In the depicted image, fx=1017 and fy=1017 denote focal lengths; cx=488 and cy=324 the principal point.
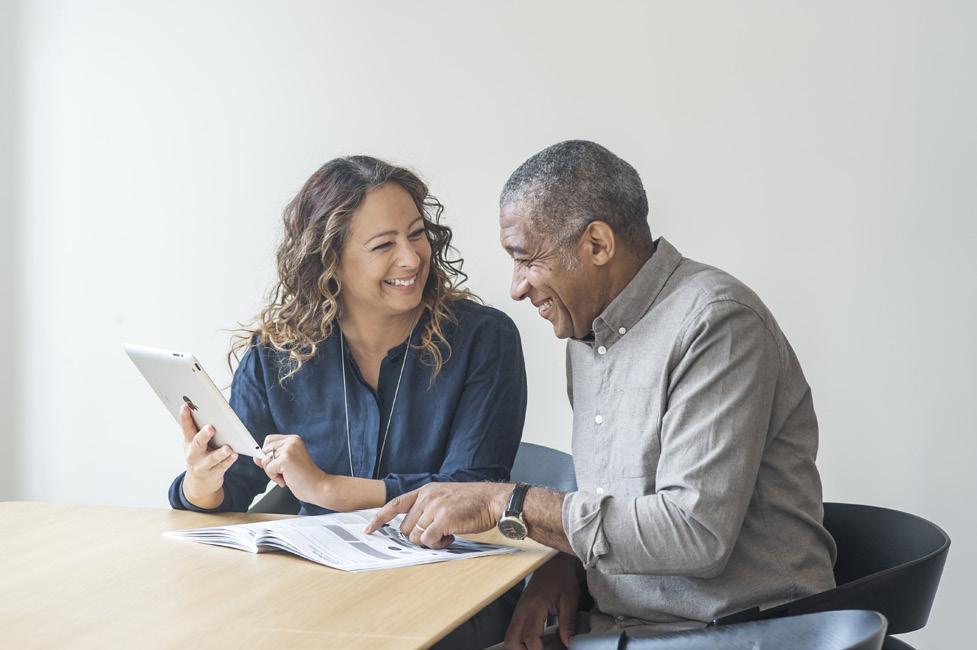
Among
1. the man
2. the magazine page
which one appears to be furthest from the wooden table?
the man

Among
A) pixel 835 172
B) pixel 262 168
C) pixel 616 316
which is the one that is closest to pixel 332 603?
pixel 616 316

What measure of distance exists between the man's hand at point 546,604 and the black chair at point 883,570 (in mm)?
308

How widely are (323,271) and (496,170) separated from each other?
39.2 inches

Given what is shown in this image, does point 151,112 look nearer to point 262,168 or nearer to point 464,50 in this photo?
point 262,168

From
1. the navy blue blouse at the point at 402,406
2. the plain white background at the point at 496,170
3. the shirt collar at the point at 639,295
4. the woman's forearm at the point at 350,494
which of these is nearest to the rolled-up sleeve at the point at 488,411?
the navy blue blouse at the point at 402,406

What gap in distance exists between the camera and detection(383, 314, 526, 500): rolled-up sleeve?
2189mm

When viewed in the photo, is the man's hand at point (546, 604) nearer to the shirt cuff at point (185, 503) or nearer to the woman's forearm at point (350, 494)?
the woman's forearm at point (350, 494)

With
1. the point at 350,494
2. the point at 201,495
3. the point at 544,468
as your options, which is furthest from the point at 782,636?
the point at 201,495

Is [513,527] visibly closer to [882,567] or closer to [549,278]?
[549,278]

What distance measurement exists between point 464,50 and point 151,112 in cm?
118

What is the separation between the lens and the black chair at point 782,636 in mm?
1190

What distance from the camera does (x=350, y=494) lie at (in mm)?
2020

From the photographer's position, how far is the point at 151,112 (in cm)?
359

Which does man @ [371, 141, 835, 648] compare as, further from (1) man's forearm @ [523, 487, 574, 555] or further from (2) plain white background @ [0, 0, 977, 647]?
(2) plain white background @ [0, 0, 977, 647]
